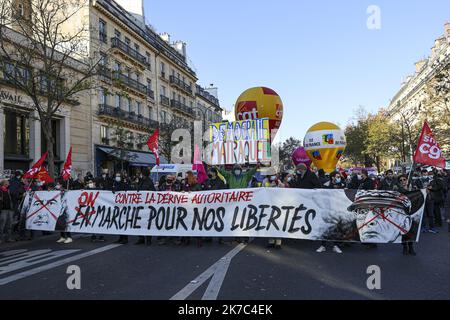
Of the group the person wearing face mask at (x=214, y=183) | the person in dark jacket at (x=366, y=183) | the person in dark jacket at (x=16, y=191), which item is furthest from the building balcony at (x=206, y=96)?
the person in dark jacket at (x=366, y=183)

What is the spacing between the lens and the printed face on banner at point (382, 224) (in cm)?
802

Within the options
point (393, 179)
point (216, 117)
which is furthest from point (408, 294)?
point (216, 117)

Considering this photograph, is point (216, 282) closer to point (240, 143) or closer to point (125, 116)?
point (240, 143)

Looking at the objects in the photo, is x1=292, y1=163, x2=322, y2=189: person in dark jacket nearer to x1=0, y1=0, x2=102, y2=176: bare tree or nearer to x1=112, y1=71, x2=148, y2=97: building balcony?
x1=0, y1=0, x2=102, y2=176: bare tree

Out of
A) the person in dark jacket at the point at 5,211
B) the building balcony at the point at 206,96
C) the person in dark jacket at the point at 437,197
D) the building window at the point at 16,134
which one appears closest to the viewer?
the person in dark jacket at the point at 5,211

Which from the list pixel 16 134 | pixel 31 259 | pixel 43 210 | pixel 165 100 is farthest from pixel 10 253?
pixel 165 100

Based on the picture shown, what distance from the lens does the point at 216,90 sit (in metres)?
76.8

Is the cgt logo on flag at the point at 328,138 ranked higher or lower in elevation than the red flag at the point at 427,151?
higher

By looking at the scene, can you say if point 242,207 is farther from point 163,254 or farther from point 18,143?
point 18,143

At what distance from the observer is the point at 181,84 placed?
52406 millimetres

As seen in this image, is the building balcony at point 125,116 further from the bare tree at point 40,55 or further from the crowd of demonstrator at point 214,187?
the crowd of demonstrator at point 214,187

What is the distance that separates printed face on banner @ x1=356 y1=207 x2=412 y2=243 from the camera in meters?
8.02

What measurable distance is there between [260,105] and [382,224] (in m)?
9.07
